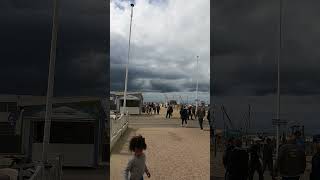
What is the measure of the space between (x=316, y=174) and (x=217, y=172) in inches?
274

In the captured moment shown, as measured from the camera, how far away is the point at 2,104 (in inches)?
723

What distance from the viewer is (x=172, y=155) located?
2067 cm

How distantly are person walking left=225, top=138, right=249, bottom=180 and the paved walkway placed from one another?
5.44m

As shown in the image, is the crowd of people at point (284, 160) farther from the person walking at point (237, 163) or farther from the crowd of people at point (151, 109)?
the crowd of people at point (151, 109)

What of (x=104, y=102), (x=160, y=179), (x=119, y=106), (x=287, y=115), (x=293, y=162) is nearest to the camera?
(x=293, y=162)

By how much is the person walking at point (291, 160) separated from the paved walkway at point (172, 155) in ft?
21.2

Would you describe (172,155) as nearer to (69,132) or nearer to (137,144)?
(69,132)

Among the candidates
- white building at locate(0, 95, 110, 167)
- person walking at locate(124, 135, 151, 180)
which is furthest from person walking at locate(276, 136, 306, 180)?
white building at locate(0, 95, 110, 167)

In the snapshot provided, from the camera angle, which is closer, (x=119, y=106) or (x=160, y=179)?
(x=160, y=179)

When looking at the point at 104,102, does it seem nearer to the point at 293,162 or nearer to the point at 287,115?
the point at 287,115

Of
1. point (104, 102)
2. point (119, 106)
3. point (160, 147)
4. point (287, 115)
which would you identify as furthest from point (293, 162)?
point (119, 106)

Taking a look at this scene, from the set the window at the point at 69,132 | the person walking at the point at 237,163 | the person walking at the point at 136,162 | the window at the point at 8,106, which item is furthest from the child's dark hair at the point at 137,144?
the window at the point at 8,106

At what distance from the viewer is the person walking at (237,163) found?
31.4 feet

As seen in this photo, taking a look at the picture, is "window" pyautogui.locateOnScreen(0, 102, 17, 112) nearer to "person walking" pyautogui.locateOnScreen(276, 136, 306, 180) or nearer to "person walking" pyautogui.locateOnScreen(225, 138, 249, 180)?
"person walking" pyautogui.locateOnScreen(225, 138, 249, 180)
